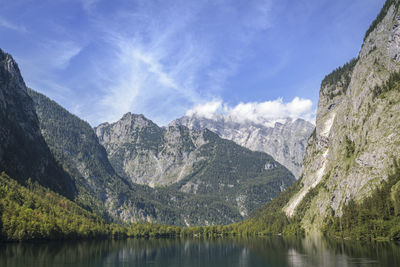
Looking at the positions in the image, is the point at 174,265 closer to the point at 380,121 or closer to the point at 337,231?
the point at 337,231

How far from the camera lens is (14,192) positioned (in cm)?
19688

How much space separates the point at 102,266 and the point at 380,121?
168 metres

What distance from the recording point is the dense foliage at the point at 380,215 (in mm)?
134750

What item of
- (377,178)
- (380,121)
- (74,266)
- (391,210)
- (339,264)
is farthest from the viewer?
(380,121)

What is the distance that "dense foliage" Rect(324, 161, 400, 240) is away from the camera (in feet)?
442

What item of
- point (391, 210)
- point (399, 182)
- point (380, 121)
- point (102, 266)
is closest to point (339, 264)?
point (102, 266)

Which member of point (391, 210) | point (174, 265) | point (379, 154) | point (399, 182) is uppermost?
point (379, 154)

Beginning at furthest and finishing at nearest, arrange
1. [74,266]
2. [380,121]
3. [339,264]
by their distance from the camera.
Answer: [380,121], [74,266], [339,264]

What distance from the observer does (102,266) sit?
303 ft

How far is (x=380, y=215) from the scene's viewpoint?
141500 mm

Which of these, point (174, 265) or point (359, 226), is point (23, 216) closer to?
point (174, 265)

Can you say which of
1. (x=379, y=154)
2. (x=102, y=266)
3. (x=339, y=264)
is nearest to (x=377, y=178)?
(x=379, y=154)

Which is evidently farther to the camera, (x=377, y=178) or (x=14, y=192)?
(x=14, y=192)

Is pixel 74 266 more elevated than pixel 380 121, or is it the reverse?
pixel 380 121
